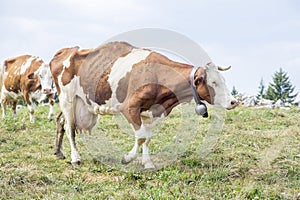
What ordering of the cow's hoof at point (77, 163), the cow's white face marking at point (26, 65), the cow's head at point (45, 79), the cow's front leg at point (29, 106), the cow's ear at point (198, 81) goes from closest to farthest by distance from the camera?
the cow's ear at point (198, 81)
the cow's hoof at point (77, 163)
the cow's head at point (45, 79)
the cow's front leg at point (29, 106)
the cow's white face marking at point (26, 65)

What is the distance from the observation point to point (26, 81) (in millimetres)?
12109

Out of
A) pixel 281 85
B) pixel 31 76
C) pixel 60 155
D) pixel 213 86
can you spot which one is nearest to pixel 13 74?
pixel 31 76

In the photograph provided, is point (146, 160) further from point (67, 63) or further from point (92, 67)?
point (67, 63)

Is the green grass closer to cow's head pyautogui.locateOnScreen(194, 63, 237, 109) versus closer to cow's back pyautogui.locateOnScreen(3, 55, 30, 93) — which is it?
cow's head pyautogui.locateOnScreen(194, 63, 237, 109)

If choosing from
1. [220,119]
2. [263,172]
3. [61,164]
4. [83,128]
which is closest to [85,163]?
[61,164]

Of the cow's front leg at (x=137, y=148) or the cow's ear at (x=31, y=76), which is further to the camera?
the cow's ear at (x=31, y=76)

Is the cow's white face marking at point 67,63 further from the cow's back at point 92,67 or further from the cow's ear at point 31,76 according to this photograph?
the cow's ear at point 31,76

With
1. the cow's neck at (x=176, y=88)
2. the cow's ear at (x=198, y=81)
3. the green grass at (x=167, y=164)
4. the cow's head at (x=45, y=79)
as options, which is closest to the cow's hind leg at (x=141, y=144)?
the green grass at (x=167, y=164)

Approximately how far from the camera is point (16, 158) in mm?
7160

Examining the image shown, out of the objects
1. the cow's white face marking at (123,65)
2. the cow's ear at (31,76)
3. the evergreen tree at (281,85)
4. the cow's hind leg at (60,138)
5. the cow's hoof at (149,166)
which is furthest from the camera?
the evergreen tree at (281,85)

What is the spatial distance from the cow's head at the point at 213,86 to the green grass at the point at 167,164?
0.99m

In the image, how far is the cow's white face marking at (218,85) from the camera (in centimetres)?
623

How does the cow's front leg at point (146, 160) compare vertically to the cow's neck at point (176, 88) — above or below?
below

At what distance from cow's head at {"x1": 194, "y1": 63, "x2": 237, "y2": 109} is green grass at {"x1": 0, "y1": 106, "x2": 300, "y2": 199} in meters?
0.99
